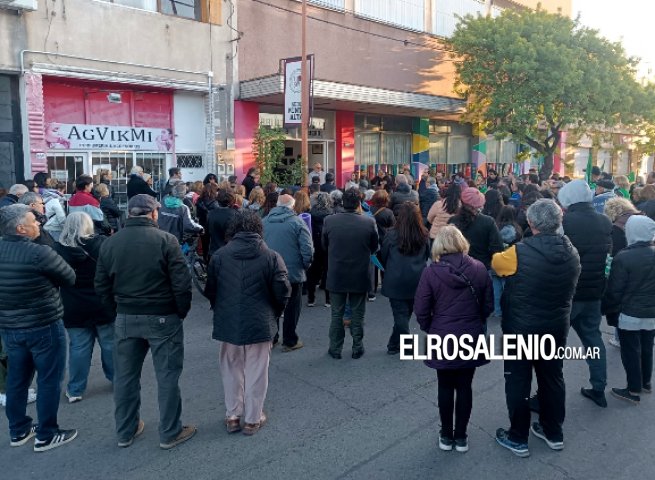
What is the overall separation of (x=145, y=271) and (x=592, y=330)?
13.0ft

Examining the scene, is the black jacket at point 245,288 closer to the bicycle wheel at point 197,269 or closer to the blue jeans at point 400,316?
the blue jeans at point 400,316

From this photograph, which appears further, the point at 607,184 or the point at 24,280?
the point at 607,184

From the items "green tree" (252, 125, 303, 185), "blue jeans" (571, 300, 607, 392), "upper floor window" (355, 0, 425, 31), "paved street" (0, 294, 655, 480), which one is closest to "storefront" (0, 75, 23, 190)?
"green tree" (252, 125, 303, 185)

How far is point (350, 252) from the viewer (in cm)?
602

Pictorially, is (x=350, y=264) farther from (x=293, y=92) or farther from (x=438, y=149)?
(x=438, y=149)

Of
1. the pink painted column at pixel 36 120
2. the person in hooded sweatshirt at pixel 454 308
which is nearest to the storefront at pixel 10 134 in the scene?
the pink painted column at pixel 36 120

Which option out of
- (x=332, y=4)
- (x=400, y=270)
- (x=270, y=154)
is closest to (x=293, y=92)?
(x=270, y=154)

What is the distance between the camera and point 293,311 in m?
6.39

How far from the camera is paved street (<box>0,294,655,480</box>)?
12.8 ft

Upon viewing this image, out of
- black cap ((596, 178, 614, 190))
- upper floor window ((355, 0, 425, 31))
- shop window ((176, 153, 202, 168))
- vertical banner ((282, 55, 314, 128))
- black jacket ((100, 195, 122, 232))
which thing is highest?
upper floor window ((355, 0, 425, 31))

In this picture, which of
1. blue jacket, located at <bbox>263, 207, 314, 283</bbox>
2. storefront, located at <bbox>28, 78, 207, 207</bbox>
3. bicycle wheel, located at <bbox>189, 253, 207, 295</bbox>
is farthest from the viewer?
storefront, located at <bbox>28, 78, 207, 207</bbox>

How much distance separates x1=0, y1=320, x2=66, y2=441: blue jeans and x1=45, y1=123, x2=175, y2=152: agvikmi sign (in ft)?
29.7

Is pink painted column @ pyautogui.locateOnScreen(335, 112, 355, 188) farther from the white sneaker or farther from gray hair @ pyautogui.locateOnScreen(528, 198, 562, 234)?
gray hair @ pyautogui.locateOnScreen(528, 198, 562, 234)

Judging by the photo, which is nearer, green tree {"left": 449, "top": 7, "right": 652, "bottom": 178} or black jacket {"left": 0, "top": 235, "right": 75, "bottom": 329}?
black jacket {"left": 0, "top": 235, "right": 75, "bottom": 329}
